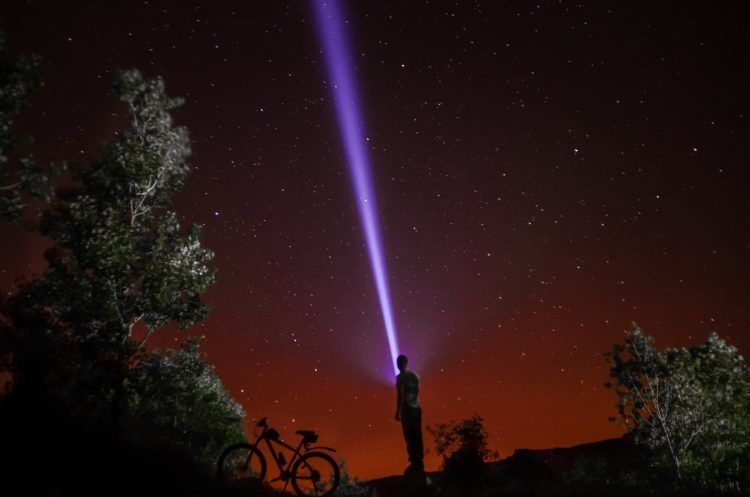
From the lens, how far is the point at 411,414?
11125mm

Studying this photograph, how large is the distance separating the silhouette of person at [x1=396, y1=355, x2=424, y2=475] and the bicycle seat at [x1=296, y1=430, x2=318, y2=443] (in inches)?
87.5

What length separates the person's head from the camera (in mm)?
11414

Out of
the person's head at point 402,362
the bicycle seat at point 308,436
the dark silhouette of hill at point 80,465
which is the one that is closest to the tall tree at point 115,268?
the dark silhouette of hill at point 80,465

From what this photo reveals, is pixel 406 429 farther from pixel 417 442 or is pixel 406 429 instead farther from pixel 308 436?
pixel 308 436

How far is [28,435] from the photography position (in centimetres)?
863

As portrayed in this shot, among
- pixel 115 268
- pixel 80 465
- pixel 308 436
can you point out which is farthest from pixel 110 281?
pixel 308 436

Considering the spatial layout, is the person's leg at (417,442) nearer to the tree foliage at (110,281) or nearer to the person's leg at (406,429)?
the person's leg at (406,429)

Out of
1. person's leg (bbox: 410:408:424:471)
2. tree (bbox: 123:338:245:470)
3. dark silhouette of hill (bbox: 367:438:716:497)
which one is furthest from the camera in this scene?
tree (bbox: 123:338:245:470)

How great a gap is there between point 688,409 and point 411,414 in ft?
97.7

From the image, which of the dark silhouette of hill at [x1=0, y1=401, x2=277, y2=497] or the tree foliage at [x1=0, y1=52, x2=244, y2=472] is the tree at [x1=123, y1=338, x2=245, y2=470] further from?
the dark silhouette of hill at [x1=0, y1=401, x2=277, y2=497]

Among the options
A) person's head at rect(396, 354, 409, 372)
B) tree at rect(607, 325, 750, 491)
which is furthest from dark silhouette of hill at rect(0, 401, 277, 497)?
tree at rect(607, 325, 750, 491)

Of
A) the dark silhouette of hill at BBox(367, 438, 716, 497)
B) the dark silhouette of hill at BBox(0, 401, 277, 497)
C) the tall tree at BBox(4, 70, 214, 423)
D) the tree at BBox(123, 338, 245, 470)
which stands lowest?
the dark silhouette of hill at BBox(367, 438, 716, 497)

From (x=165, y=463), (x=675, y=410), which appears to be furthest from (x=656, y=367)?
(x=165, y=463)

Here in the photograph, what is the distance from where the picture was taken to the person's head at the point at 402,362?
11414 mm
